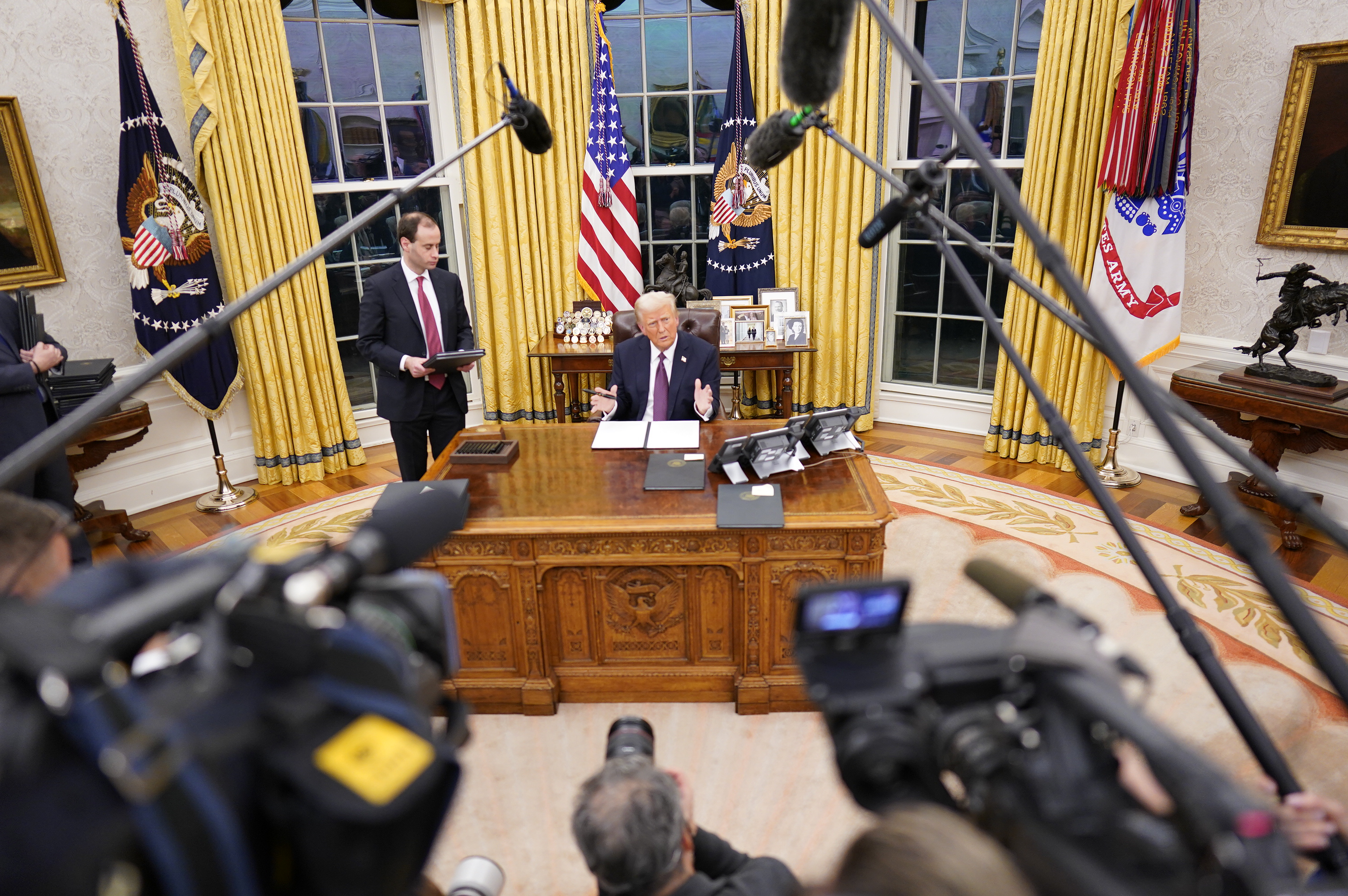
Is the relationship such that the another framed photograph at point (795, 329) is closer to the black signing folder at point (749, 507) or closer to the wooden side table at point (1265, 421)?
the wooden side table at point (1265, 421)

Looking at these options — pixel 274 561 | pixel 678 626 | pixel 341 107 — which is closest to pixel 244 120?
pixel 341 107

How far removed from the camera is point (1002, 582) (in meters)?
0.84

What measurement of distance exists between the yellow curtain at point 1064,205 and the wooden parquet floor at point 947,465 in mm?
270

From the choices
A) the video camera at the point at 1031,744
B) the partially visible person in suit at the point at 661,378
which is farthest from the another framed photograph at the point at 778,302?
the video camera at the point at 1031,744

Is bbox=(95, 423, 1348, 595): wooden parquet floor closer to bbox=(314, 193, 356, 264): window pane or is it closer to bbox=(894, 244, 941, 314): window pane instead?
bbox=(894, 244, 941, 314): window pane

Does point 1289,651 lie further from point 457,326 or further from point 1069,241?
point 457,326

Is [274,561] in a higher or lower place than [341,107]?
lower

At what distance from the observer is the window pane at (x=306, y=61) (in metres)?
4.65

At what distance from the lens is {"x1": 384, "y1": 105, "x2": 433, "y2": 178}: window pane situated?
5.06 metres

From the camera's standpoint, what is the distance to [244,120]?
4.34 m

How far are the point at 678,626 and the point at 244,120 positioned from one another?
376 centimetres

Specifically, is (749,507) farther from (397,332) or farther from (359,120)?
(359,120)

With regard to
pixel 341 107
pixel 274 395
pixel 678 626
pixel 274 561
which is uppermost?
pixel 341 107

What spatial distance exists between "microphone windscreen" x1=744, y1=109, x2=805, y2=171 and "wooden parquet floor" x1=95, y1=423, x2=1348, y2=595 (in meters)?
3.09
